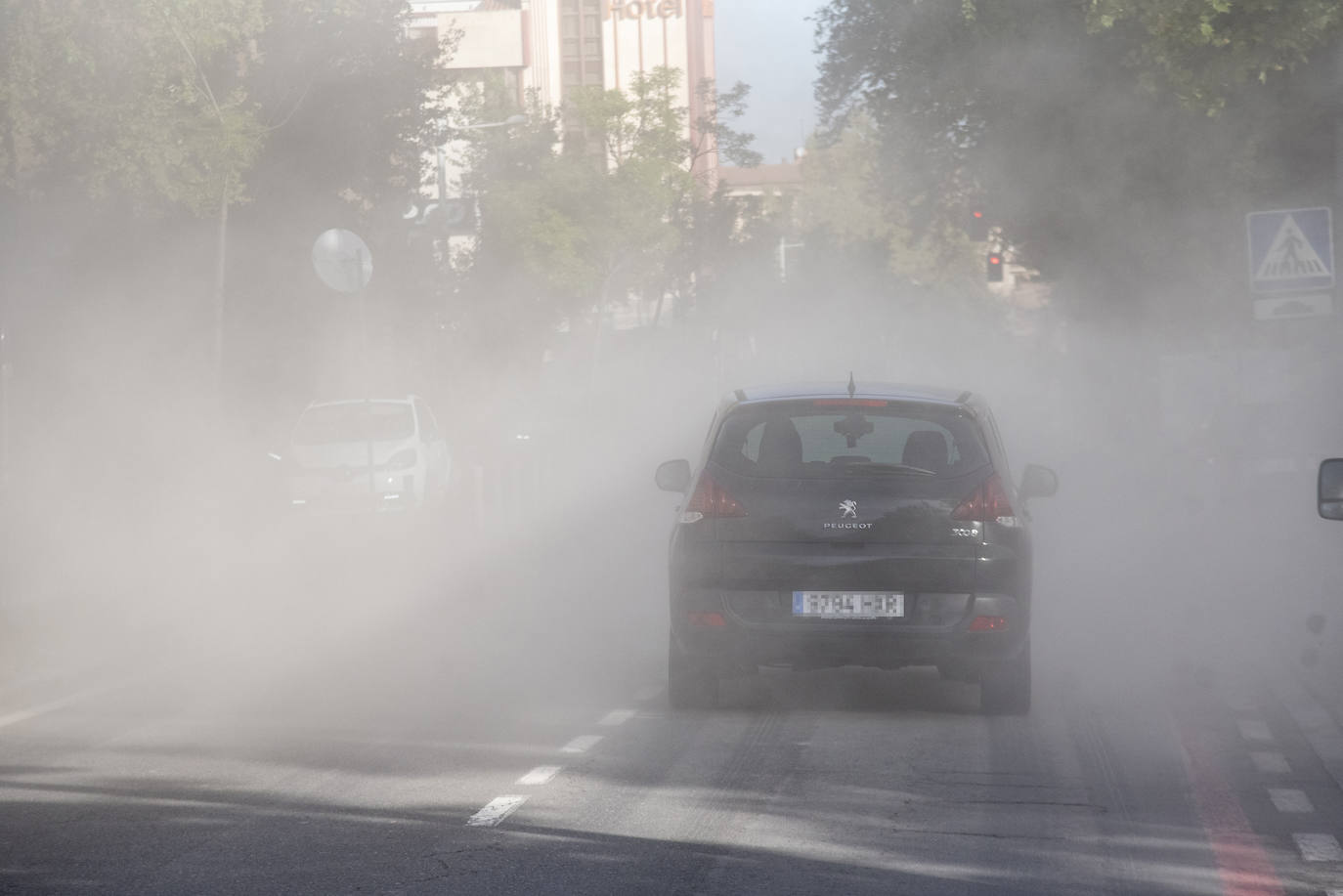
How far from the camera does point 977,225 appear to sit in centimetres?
3672

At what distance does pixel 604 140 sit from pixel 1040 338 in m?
21.7

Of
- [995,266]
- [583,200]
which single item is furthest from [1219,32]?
[583,200]

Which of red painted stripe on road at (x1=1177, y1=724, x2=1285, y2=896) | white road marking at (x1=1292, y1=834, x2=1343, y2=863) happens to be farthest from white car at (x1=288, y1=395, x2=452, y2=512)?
white road marking at (x1=1292, y1=834, x2=1343, y2=863)

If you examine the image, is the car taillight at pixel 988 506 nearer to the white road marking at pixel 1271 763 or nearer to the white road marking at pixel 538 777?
the white road marking at pixel 1271 763

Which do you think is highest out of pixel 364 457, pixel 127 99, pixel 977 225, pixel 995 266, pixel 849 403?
pixel 127 99

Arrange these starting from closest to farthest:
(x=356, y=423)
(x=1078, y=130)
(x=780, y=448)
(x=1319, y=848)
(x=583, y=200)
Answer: (x=1319, y=848), (x=780, y=448), (x=356, y=423), (x=1078, y=130), (x=583, y=200)

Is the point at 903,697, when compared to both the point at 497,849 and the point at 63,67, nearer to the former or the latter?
the point at 497,849

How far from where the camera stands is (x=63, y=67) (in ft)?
70.1

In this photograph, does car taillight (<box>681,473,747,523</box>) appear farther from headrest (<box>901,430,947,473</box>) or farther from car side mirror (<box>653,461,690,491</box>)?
car side mirror (<box>653,461,690,491</box>)

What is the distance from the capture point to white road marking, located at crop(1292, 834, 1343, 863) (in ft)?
22.6

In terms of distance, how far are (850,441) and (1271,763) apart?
101 inches

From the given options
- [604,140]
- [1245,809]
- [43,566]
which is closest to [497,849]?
[1245,809]

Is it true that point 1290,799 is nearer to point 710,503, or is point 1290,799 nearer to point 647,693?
point 710,503

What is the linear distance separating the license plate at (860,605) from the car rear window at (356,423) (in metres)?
14.7
